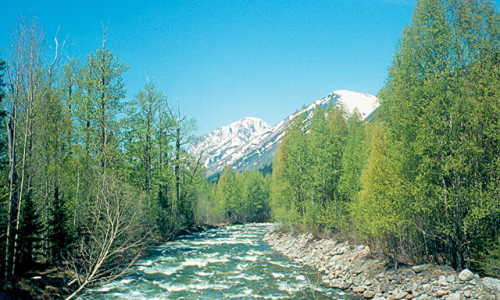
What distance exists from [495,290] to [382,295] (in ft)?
13.9

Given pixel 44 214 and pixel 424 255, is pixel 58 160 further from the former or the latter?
pixel 424 255

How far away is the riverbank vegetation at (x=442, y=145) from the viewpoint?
11.5 meters

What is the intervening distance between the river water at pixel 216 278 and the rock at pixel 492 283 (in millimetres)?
5232

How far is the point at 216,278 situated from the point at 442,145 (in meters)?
13.6

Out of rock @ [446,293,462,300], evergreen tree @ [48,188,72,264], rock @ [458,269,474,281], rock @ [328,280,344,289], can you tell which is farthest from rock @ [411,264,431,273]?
evergreen tree @ [48,188,72,264]

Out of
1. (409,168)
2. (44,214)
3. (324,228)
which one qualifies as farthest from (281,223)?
(44,214)

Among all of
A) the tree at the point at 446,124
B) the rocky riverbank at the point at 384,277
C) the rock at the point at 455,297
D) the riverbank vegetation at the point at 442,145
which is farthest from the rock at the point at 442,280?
the riverbank vegetation at the point at 442,145

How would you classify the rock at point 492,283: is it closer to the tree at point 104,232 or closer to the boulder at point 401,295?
the boulder at point 401,295

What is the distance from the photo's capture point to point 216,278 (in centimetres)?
1673

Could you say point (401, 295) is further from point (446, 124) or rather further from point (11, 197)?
point (11, 197)

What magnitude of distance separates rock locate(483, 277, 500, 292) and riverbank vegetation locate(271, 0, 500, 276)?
580 mm

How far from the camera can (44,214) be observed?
15914 millimetres

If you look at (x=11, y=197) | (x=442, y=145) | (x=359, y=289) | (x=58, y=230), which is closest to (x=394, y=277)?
(x=359, y=289)

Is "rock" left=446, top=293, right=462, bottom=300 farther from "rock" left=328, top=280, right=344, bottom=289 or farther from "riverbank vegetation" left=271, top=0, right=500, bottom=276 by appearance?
"rock" left=328, top=280, right=344, bottom=289
